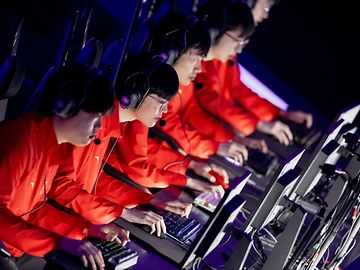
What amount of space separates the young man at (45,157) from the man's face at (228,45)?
1.49 m

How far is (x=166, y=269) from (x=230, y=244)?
44 cm

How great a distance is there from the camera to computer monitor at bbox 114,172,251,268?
5.77 ft

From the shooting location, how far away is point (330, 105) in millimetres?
5227

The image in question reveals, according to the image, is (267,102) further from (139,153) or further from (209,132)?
(139,153)

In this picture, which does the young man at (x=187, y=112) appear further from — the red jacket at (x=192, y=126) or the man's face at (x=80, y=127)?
the man's face at (x=80, y=127)

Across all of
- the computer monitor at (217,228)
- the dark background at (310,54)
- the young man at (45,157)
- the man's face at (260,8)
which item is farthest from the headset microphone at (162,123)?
the dark background at (310,54)

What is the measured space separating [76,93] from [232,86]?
2154mm

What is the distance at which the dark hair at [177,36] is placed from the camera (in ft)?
8.71

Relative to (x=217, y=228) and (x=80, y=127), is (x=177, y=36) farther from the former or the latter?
(x=217, y=228)

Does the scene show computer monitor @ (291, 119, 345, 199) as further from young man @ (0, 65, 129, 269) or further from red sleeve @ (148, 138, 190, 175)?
young man @ (0, 65, 129, 269)

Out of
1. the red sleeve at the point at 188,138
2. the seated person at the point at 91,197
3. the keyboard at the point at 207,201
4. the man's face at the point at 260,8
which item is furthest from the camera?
the man's face at the point at 260,8

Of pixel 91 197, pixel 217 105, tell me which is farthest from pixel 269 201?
pixel 217 105

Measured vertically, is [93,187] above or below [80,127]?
below

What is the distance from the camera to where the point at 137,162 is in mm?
2617
